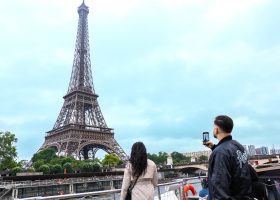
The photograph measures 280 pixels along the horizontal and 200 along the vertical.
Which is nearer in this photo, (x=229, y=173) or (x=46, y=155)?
(x=229, y=173)

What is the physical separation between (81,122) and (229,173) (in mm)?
52302

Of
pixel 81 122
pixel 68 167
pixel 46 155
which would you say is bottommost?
pixel 68 167

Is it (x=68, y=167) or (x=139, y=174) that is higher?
(x=139, y=174)

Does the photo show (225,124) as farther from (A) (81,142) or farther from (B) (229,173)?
(A) (81,142)

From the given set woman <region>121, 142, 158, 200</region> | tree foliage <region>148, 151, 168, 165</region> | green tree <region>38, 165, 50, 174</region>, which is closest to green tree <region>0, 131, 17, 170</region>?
green tree <region>38, 165, 50, 174</region>

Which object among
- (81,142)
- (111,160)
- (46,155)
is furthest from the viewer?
(111,160)

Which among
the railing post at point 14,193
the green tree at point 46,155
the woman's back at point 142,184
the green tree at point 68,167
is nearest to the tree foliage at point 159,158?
the green tree at point 46,155

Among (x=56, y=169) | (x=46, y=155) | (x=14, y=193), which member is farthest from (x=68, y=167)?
(x=14, y=193)

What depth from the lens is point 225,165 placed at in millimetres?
2301

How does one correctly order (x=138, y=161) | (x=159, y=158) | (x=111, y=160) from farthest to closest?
(x=159, y=158) < (x=111, y=160) < (x=138, y=161)

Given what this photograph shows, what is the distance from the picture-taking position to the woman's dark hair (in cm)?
342

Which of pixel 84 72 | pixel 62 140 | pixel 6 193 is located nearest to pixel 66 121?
pixel 62 140

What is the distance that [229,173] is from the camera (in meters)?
2.30

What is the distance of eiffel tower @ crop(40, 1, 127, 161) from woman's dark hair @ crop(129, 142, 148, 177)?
45700 mm
